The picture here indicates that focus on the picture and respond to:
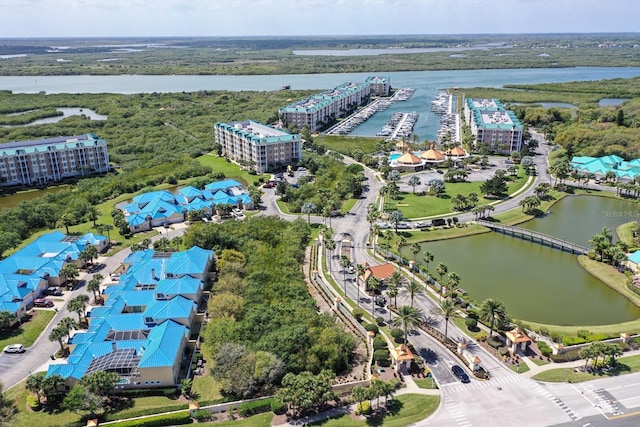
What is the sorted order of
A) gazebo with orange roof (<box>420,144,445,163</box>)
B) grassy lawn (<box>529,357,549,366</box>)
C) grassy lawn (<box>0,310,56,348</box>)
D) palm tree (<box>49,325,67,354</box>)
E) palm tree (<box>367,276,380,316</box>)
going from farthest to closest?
gazebo with orange roof (<box>420,144,445,163</box>)
palm tree (<box>367,276,380,316</box>)
grassy lawn (<box>0,310,56,348</box>)
palm tree (<box>49,325,67,354</box>)
grassy lawn (<box>529,357,549,366</box>)

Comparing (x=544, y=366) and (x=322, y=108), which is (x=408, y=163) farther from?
(x=544, y=366)

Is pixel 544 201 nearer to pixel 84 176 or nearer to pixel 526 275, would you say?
pixel 526 275

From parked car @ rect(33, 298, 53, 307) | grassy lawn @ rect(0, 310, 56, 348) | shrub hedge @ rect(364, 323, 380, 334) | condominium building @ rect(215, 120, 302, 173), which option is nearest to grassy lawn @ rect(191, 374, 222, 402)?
shrub hedge @ rect(364, 323, 380, 334)

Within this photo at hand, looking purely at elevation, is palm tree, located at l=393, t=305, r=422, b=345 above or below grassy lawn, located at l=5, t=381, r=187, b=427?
above

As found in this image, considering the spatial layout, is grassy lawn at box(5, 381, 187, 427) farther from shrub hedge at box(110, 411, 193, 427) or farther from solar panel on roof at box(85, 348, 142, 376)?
solar panel on roof at box(85, 348, 142, 376)

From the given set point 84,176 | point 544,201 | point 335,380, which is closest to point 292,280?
point 335,380

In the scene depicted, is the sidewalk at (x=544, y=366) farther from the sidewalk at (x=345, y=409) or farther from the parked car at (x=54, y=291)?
the parked car at (x=54, y=291)

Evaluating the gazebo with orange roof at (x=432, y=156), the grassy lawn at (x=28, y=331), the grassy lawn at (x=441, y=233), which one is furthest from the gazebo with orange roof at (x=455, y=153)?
the grassy lawn at (x=28, y=331)
